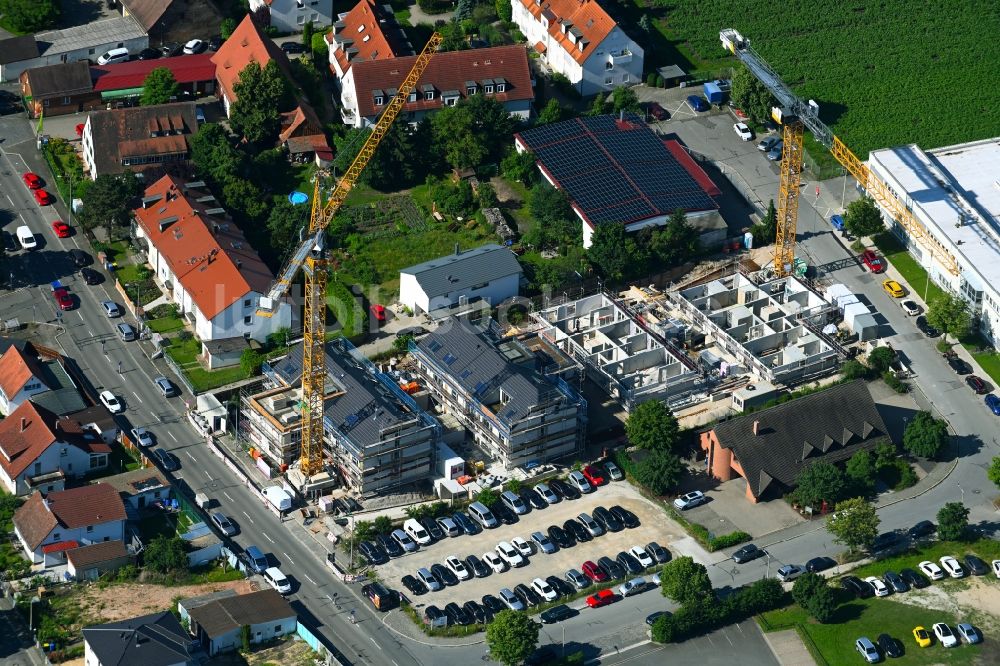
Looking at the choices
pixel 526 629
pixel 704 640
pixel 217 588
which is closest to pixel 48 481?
pixel 217 588

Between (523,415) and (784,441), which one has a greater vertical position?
(523,415)

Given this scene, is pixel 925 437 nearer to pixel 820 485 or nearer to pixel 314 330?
pixel 820 485

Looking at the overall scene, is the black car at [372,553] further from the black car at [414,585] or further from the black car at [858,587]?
the black car at [858,587]

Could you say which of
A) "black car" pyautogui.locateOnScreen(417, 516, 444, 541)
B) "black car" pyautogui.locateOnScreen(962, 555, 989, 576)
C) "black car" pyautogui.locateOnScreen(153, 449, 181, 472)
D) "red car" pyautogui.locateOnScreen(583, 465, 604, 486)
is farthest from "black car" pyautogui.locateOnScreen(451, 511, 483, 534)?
"black car" pyautogui.locateOnScreen(962, 555, 989, 576)

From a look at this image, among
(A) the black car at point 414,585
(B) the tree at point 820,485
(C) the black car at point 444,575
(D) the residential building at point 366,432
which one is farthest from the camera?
(D) the residential building at point 366,432

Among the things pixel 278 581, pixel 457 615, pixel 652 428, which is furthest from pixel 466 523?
pixel 652 428

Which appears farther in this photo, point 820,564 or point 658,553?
point 658,553

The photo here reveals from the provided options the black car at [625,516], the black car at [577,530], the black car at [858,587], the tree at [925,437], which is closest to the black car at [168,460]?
the black car at [577,530]
